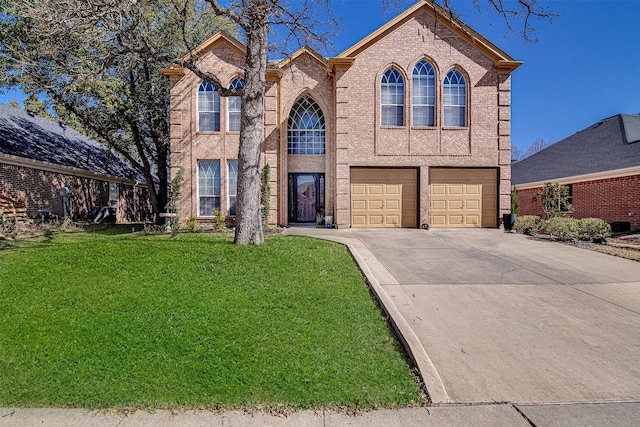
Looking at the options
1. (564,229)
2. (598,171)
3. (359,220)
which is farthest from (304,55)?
(598,171)

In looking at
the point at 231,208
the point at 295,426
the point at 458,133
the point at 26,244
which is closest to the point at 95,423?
the point at 295,426

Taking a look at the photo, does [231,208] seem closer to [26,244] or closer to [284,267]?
[26,244]

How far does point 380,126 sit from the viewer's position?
1310 cm

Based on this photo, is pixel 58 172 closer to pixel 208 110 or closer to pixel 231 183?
pixel 208 110

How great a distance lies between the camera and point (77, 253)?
642 cm

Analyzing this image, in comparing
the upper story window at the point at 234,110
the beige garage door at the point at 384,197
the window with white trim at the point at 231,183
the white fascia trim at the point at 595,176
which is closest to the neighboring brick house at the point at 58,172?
the window with white trim at the point at 231,183

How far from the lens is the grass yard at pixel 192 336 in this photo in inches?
121

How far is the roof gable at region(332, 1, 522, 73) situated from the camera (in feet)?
42.2

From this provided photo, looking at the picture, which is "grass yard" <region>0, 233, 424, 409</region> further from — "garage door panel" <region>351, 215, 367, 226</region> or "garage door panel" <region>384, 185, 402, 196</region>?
"garage door panel" <region>384, 185, 402, 196</region>

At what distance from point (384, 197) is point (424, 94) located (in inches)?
180

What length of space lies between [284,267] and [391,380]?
317cm

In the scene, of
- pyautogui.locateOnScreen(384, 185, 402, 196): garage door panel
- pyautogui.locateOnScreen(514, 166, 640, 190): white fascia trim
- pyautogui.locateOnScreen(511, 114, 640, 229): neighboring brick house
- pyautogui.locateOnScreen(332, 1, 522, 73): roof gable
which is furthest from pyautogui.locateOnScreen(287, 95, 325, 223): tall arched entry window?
pyautogui.locateOnScreen(511, 114, 640, 229): neighboring brick house

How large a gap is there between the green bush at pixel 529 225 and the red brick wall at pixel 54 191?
21.1 metres

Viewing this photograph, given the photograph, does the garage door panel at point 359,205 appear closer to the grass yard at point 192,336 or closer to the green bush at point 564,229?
the green bush at point 564,229
